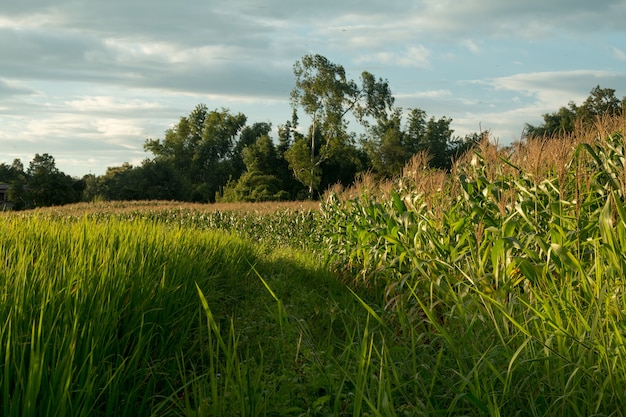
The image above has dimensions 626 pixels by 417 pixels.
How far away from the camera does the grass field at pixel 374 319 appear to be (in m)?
3.08

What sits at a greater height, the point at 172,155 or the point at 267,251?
the point at 172,155

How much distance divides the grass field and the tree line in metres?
29.7

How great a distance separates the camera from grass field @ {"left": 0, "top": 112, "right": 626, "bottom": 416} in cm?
308

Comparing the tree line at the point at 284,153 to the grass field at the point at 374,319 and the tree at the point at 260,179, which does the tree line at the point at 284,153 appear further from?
the grass field at the point at 374,319

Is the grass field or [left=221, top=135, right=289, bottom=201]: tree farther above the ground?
[left=221, top=135, right=289, bottom=201]: tree

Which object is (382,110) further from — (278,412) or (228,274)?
(278,412)

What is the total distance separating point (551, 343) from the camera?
3.56 metres

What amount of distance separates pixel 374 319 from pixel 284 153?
39301 mm

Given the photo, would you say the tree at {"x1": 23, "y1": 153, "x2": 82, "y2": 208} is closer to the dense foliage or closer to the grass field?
the dense foliage

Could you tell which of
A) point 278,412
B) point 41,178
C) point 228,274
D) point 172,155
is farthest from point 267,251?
point 172,155

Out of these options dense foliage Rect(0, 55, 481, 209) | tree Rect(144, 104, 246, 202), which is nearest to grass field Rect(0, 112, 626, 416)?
dense foliage Rect(0, 55, 481, 209)

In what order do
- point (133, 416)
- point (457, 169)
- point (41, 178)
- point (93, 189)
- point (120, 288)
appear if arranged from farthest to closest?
point (93, 189)
point (41, 178)
point (457, 169)
point (120, 288)
point (133, 416)

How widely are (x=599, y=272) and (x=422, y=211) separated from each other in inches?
165

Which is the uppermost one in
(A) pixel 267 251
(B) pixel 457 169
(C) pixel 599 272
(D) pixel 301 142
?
(D) pixel 301 142
